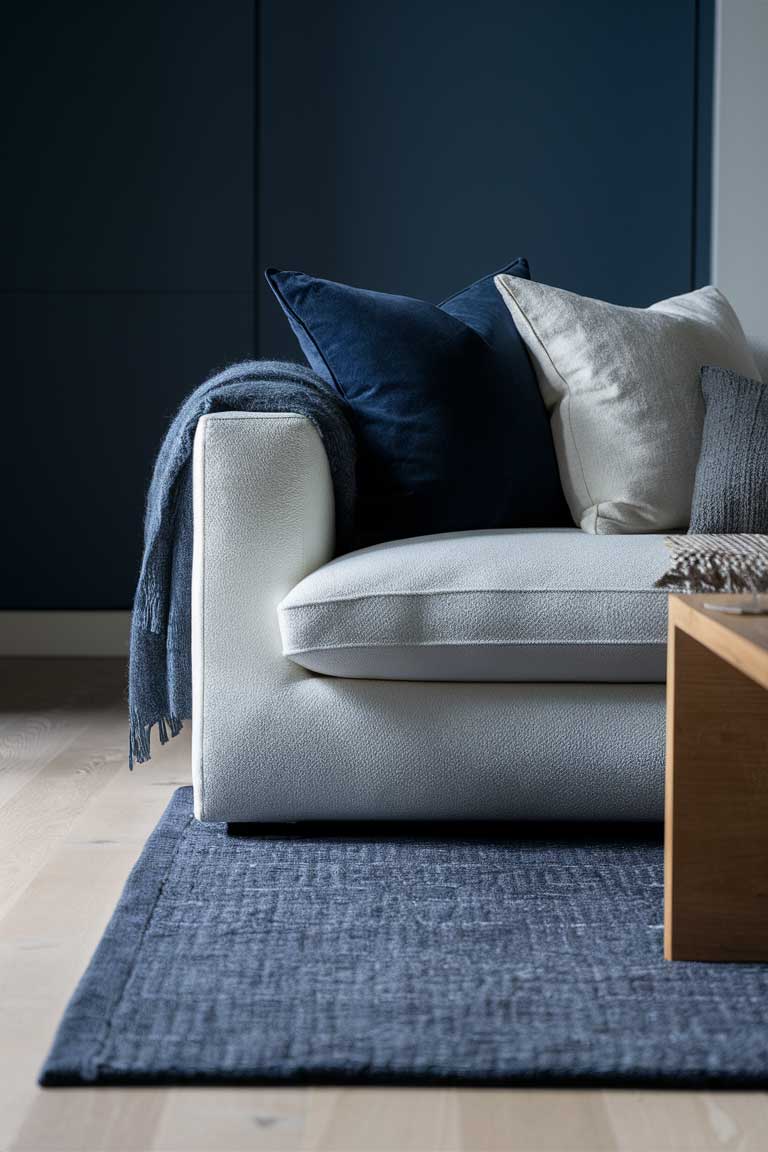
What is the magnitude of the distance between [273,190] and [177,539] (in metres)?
2.35

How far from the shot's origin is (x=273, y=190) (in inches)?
163

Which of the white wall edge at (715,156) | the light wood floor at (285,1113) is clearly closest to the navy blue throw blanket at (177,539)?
the light wood floor at (285,1113)

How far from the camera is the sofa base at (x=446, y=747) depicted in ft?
6.21

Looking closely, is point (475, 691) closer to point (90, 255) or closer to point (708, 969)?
point (708, 969)

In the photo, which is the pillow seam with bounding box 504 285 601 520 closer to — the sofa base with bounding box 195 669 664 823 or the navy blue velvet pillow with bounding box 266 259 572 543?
the navy blue velvet pillow with bounding box 266 259 572 543

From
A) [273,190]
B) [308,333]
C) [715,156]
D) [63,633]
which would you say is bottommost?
[63,633]

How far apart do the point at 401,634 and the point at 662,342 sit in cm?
90

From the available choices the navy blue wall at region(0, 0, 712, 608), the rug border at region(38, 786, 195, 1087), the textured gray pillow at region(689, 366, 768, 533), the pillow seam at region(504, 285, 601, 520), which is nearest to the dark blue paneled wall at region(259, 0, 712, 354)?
the navy blue wall at region(0, 0, 712, 608)

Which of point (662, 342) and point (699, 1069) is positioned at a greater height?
point (662, 342)

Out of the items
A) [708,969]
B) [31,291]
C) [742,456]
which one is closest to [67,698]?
[31,291]

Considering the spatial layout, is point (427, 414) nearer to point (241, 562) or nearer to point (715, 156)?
point (241, 562)

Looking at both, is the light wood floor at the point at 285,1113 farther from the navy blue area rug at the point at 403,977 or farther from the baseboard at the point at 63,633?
the baseboard at the point at 63,633

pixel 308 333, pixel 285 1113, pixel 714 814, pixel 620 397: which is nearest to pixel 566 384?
pixel 620 397

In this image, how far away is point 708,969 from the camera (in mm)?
1441
